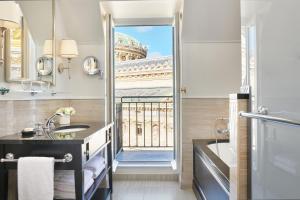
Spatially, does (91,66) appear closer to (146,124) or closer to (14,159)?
(14,159)

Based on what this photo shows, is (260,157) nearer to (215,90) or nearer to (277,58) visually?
(277,58)

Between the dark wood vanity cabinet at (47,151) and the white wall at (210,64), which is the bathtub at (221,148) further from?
the dark wood vanity cabinet at (47,151)

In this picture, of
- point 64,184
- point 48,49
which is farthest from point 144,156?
point 64,184

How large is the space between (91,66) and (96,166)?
1494 millimetres

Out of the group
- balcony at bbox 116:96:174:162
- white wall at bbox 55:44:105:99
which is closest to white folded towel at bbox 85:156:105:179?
white wall at bbox 55:44:105:99

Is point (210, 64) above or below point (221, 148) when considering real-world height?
above

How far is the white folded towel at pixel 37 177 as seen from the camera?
5.75 ft

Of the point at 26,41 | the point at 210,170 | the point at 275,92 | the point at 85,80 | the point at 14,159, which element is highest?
the point at 26,41

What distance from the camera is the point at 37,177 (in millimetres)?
1755

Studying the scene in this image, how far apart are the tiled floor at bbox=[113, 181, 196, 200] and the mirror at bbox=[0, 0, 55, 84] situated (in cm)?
153

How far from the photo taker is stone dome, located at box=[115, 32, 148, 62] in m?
4.14

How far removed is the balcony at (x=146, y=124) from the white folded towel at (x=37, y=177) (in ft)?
10.6

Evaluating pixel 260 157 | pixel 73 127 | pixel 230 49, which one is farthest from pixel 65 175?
pixel 230 49

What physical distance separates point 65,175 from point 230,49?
2.49 meters
